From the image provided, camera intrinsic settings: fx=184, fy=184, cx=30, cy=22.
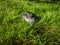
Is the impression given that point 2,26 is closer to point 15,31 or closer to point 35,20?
point 15,31

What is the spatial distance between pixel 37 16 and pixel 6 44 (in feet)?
3.04

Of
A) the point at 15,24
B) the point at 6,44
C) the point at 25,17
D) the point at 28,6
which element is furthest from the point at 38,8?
the point at 6,44

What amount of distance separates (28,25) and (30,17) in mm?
181

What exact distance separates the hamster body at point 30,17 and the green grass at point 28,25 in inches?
2.7

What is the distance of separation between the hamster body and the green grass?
69 mm

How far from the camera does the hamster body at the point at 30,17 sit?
11.5ft

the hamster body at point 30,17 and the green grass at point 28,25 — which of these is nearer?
the green grass at point 28,25

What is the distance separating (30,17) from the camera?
357 centimetres

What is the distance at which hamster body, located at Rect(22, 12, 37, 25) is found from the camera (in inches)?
138

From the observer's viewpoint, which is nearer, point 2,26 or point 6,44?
point 6,44

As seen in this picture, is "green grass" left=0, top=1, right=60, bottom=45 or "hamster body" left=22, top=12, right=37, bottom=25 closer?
"green grass" left=0, top=1, right=60, bottom=45

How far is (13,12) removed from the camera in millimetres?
3848

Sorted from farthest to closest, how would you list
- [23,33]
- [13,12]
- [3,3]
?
[3,3] < [13,12] < [23,33]

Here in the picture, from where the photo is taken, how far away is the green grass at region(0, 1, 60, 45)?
318 centimetres
